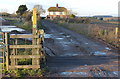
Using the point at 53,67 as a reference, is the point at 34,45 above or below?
above

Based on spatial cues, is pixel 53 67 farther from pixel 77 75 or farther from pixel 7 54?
pixel 7 54

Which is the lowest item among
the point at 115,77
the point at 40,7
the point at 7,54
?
the point at 115,77

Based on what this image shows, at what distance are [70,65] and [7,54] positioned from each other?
279 cm

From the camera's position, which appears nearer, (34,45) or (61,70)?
(34,45)

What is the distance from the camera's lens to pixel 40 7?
183ft

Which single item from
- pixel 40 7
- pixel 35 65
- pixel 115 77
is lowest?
pixel 115 77

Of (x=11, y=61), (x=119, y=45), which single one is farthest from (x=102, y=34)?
(x=11, y=61)

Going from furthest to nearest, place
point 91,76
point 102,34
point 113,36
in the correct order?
point 102,34, point 113,36, point 91,76

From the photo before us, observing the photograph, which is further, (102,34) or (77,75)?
(102,34)

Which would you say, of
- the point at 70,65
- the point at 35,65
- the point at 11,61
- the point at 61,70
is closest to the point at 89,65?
the point at 70,65

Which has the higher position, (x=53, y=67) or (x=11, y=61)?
(x=11, y=61)

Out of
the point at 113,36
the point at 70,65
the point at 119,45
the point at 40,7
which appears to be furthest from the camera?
the point at 40,7

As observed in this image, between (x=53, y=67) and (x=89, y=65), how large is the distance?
161cm

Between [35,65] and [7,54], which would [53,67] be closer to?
[35,65]
